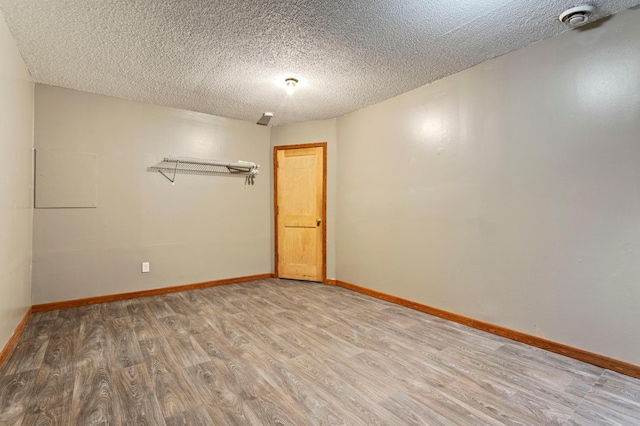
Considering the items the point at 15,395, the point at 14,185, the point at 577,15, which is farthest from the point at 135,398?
the point at 577,15

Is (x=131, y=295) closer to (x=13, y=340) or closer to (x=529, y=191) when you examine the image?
(x=13, y=340)

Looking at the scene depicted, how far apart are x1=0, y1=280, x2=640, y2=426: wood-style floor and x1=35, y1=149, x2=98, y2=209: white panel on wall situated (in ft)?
4.05

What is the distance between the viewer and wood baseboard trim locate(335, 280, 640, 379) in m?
2.09

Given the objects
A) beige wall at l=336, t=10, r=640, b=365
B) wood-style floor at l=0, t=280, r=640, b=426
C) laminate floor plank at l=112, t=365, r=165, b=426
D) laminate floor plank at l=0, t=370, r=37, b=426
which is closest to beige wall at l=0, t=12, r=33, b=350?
wood-style floor at l=0, t=280, r=640, b=426

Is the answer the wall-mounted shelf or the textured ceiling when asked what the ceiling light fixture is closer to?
the textured ceiling

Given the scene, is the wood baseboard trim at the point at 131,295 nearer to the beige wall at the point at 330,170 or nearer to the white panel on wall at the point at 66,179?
the white panel on wall at the point at 66,179

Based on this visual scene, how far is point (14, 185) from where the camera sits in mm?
2512

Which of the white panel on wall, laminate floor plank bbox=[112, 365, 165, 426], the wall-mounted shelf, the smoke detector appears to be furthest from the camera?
the wall-mounted shelf

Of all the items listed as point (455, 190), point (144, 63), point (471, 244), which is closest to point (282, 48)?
point (144, 63)

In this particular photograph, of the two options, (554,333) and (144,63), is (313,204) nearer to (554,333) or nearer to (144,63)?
(144,63)

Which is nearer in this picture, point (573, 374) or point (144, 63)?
point (573, 374)

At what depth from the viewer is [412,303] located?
347 cm

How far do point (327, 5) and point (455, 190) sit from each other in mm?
2020

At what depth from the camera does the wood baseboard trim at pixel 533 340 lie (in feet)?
6.86
